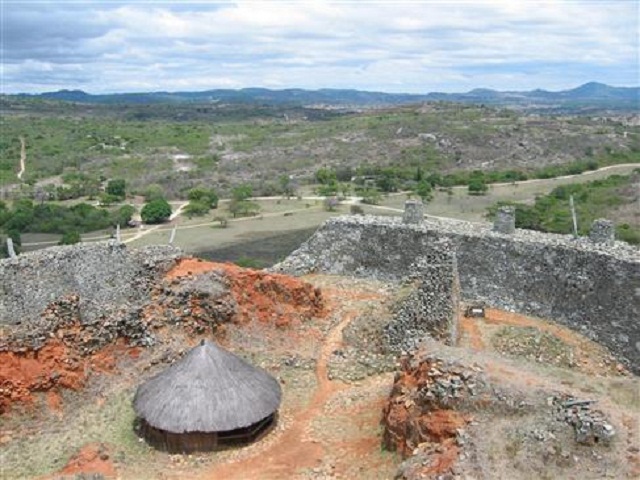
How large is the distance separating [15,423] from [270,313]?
22.2 ft

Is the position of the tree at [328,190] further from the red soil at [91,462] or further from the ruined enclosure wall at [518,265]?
the red soil at [91,462]

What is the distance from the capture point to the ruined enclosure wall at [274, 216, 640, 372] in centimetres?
1838

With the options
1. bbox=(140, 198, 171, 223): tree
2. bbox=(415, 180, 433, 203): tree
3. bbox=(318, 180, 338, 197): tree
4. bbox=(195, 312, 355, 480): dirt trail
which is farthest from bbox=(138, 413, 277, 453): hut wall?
bbox=(318, 180, 338, 197): tree

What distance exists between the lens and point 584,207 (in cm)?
4994

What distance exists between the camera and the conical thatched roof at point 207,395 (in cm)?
1400

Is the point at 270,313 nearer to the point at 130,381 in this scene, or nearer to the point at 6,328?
the point at 130,381

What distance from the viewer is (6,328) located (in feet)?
54.9

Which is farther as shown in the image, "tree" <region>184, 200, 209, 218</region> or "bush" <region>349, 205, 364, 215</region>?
"tree" <region>184, 200, 209, 218</region>

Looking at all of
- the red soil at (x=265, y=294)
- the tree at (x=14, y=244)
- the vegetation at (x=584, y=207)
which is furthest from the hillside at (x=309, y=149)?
the red soil at (x=265, y=294)

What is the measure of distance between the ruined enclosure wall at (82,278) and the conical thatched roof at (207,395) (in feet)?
11.6

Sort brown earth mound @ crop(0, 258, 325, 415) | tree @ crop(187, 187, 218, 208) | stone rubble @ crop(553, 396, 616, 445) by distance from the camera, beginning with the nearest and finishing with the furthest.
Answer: stone rubble @ crop(553, 396, 616, 445) → brown earth mound @ crop(0, 258, 325, 415) → tree @ crop(187, 187, 218, 208)

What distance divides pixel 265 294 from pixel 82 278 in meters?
4.86

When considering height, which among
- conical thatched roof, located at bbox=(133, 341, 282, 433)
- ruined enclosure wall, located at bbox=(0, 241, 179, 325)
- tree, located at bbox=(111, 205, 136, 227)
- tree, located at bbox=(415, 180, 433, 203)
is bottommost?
tree, located at bbox=(111, 205, 136, 227)

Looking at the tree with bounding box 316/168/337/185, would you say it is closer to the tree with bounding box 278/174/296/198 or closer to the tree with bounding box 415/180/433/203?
the tree with bounding box 278/174/296/198
